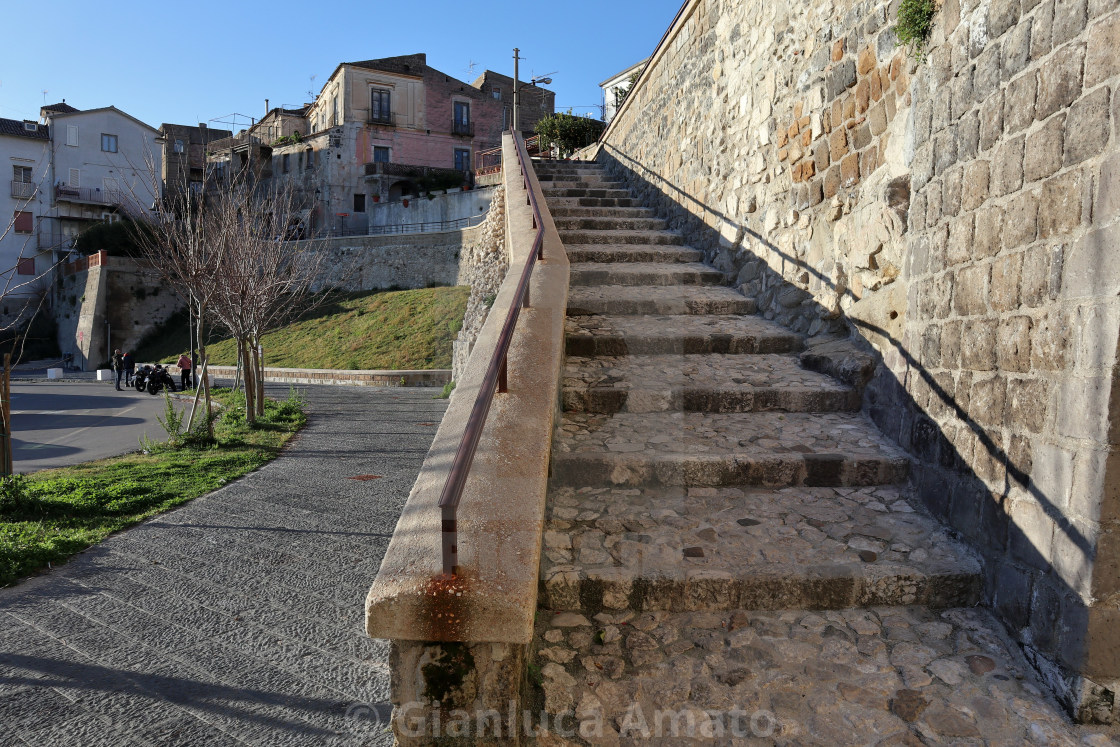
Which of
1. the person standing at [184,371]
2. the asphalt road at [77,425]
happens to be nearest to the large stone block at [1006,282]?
the asphalt road at [77,425]

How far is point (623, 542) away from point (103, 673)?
7.43 feet

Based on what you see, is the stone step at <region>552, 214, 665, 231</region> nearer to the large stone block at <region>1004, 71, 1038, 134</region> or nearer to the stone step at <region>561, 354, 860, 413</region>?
the stone step at <region>561, 354, 860, 413</region>

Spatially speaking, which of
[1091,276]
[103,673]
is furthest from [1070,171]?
[103,673]

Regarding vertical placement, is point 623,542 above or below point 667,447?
below

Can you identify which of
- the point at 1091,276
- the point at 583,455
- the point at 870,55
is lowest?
the point at 583,455

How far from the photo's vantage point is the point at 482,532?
194 cm

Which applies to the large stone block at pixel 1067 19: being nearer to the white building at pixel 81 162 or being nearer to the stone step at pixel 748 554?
the stone step at pixel 748 554

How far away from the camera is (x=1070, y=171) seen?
2.06 metres

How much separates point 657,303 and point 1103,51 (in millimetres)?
3318

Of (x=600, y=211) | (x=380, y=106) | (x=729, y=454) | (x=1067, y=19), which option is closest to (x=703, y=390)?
(x=729, y=454)

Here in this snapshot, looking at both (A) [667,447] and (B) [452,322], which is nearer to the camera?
(A) [667,447]

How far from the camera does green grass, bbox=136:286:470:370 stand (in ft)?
67.2

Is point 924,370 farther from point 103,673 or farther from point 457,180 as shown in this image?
point 457,180

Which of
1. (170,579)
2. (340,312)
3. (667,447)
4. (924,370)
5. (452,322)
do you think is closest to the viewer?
(924,370)
